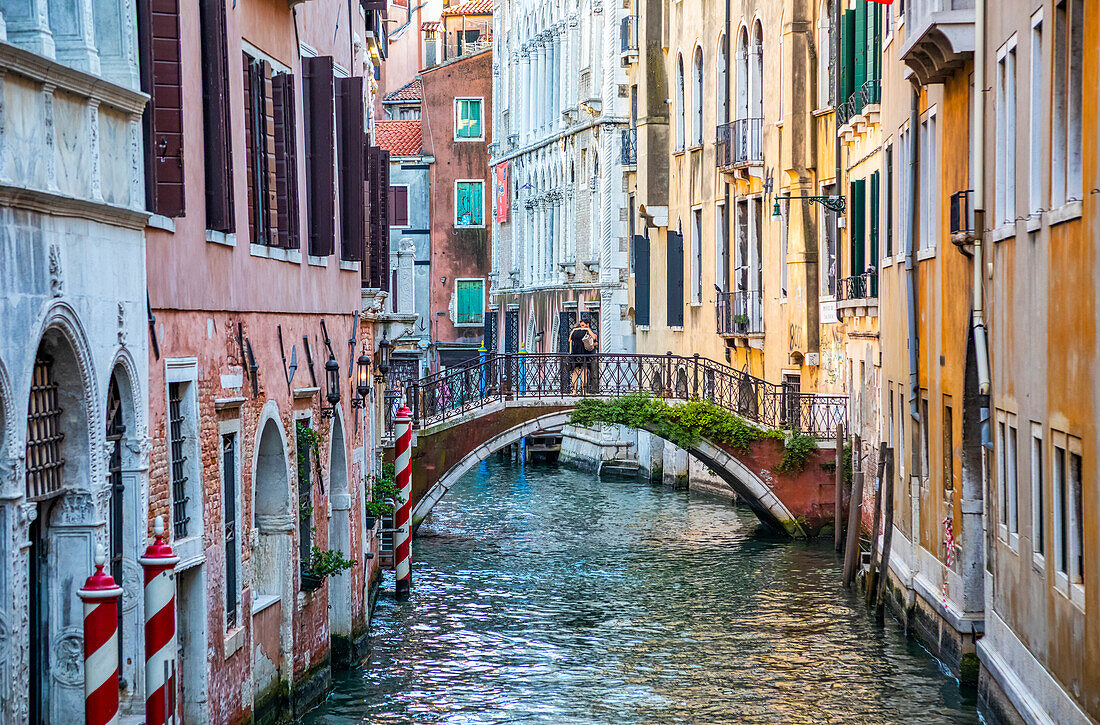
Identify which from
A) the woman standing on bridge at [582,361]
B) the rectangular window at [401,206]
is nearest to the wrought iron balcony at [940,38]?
the woman standing on bridge at [582,361]

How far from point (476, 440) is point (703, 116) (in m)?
9.01

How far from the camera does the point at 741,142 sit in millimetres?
28250

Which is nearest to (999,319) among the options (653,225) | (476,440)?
(476,440)

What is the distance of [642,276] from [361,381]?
1876 cm

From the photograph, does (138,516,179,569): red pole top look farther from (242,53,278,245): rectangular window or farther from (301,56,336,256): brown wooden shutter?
(301,56,336,256): brown wooden shutter

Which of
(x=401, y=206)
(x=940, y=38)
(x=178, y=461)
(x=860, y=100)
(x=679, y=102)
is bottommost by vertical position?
(x=178, y=461)

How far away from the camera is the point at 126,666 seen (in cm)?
872

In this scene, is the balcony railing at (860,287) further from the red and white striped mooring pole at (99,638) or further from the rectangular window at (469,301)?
the rectangular window at (469,301)

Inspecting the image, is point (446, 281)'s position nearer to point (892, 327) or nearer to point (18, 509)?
point (892, 327)

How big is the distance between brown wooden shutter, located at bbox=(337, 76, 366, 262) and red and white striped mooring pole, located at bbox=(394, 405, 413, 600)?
4.85m

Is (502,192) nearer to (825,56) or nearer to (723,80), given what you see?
(723,80)

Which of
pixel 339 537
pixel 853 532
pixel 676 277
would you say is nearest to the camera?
pixel 339 537

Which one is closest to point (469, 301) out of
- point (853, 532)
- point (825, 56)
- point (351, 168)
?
point (825, 56)

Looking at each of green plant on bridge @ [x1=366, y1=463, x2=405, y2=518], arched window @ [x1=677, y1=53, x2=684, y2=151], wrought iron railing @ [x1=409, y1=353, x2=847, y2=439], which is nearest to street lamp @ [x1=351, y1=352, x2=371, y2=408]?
green plant on bridge @ [x1=366, y1=463, x2=405, y2=518]
